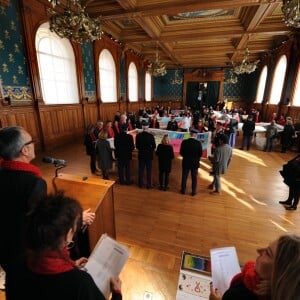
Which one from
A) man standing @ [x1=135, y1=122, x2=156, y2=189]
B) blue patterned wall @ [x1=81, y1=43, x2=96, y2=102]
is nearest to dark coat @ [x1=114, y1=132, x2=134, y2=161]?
man standing @ [x1=135, y1=122, x2=156, y2=189]

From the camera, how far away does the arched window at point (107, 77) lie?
377 inches

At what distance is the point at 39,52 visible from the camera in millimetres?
6316

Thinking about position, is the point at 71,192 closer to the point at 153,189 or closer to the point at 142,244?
the point at 142,244

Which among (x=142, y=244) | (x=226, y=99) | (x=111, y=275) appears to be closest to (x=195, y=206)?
(x=142, y=244)

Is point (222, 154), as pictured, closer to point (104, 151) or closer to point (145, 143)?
point (145, 143)

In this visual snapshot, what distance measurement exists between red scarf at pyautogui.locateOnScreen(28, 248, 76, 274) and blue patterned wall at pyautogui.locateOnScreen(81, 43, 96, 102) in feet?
28.1

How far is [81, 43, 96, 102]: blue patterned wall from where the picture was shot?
8109 mm

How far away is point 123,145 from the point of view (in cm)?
416

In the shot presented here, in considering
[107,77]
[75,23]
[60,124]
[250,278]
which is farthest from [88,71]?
Answer: [250,278]

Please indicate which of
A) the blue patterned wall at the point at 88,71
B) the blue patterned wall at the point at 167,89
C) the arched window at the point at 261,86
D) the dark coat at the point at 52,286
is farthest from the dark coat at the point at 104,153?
the blue patterned wall at the point at 167,89

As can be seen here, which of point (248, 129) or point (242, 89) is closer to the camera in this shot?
point (248, 129)

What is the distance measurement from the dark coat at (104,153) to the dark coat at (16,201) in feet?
9.77

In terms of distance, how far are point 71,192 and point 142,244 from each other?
1.36 metres

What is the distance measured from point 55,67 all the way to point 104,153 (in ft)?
16.1
